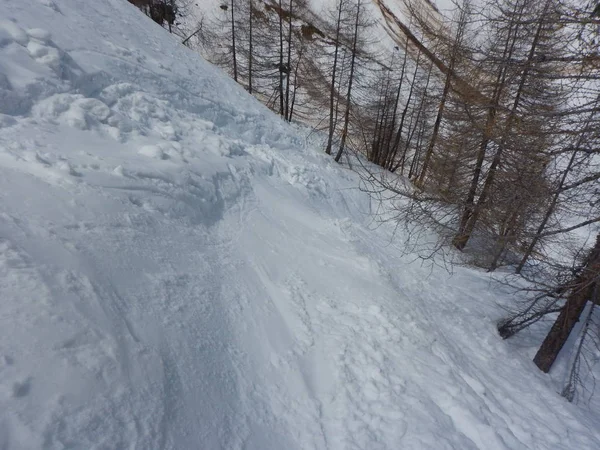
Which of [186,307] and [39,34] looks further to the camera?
[39,34]

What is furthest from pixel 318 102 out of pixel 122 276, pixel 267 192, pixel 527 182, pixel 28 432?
pixel 28 432

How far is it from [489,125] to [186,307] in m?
4.78

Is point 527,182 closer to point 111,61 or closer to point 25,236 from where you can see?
point 25,236

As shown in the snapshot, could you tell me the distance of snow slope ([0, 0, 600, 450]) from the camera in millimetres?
1952

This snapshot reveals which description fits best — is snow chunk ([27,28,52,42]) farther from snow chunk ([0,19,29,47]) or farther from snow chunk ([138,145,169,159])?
snow chunk ([138,145,169,159])

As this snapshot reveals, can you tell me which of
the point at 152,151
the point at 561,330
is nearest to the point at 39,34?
the point at 152,151

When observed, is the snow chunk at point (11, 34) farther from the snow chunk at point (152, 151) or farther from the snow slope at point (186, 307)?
the snow chunk at point (152, 151)

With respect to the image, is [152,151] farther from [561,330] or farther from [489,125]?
[561,330]

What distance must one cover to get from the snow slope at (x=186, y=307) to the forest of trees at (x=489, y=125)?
133 centimetres

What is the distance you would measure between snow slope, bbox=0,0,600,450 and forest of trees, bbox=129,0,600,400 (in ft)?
4.37

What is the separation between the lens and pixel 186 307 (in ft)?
9.80

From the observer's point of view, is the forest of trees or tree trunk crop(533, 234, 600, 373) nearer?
the forest of trees

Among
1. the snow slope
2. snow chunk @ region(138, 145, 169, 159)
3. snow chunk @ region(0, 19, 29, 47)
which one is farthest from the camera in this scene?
snow chunk @ region(138, 145, 169, 159)

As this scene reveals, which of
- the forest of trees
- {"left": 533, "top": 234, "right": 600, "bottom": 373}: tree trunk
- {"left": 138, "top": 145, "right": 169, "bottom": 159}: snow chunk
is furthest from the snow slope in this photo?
the forest of trees
